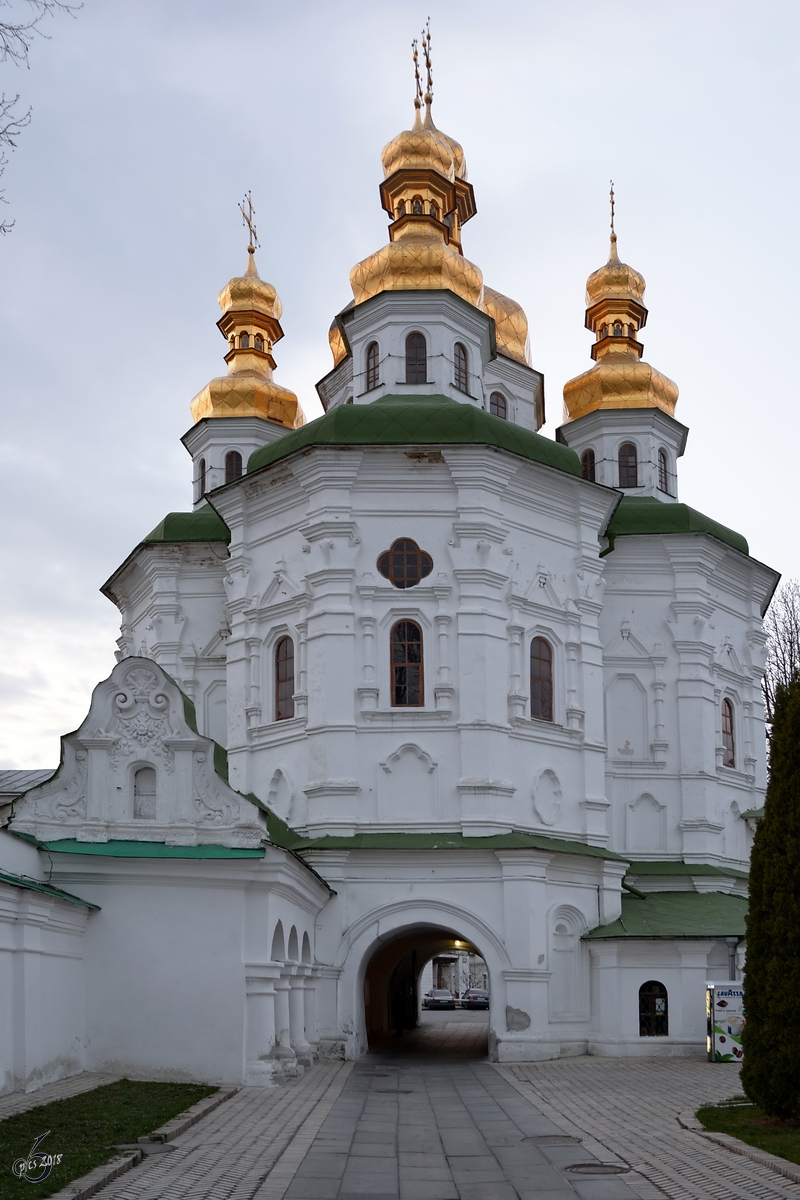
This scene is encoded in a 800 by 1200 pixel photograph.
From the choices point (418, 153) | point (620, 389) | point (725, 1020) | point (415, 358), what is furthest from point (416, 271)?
point (725, 1020)

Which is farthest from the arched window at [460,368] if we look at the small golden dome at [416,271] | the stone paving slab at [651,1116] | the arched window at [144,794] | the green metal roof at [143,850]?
the stone paving slab at [651,1116]

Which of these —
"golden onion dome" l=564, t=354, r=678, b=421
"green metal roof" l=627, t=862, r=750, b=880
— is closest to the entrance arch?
"green metal roof" l=627, t=862, r=750, b=880

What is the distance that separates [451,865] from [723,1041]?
475 cm

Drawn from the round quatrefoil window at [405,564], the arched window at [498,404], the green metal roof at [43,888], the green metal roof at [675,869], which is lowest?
the green metal roof at [675,869]

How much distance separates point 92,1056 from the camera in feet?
51.2

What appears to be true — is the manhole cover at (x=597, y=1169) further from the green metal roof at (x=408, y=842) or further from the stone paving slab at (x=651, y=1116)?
the green metal roof at (x=408, y=842)

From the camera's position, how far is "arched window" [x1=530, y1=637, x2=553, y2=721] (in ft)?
75.8

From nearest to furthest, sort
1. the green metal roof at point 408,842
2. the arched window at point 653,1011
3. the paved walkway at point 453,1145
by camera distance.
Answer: the paved walkway at point 453,1145 < the green metal roof at point 408,842 < the arched window at point 653,1011

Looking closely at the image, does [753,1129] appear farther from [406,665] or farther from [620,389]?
Result: [620,389]

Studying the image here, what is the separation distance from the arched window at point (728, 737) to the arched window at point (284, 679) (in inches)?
369

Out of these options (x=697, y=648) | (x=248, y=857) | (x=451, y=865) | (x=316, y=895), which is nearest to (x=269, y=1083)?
(x=248, y=857)

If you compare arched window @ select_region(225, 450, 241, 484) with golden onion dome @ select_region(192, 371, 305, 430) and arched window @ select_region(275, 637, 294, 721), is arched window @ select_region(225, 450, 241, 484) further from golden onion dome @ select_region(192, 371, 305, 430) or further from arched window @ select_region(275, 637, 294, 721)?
arched window @ select_region(275, 637, 294, 721)

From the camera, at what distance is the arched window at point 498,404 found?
100 feet

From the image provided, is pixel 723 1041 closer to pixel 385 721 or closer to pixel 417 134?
pixel 385 721
